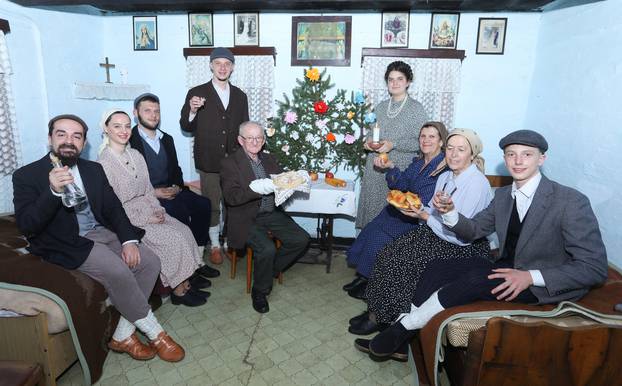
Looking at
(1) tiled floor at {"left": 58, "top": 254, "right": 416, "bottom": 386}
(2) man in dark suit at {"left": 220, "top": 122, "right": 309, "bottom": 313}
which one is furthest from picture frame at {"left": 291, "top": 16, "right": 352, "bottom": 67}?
(1) tiled floor at {"left": 58, "top": 254, "right": 416, "bottom": 386}

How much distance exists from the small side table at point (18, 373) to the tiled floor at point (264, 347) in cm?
68

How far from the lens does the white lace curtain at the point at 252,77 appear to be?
4.57 metres

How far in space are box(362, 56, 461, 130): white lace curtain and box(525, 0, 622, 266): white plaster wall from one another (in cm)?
87

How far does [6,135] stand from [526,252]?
4207mm

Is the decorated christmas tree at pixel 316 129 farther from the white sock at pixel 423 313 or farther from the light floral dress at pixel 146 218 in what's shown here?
the white sock at pixel 423 313

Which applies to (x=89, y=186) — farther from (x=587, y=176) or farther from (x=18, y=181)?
(x=587, y=176)

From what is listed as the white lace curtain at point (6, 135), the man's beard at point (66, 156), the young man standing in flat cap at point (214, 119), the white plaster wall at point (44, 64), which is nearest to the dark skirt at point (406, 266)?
the young man standing in flat cap at point (214, 119)

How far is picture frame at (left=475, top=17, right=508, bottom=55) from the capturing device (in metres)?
4.19

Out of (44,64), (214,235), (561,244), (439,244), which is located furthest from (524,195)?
(44,64)

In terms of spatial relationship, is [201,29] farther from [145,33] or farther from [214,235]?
[214,235]

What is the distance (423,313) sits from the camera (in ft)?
7.58

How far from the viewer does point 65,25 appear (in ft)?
13.8

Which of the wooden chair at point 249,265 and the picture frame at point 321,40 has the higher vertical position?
the picture frame at point 321,40

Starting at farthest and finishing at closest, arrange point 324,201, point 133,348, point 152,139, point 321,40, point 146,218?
point 321,40 < point 324,201 < point 152,139 < point 146,218 < point 133,348
